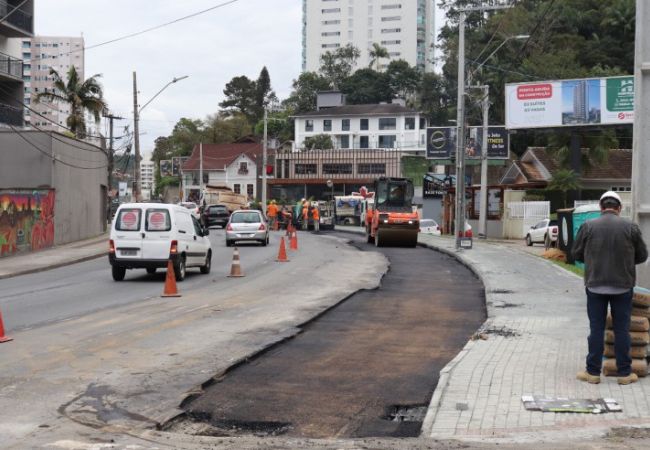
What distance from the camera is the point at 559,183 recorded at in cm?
4825

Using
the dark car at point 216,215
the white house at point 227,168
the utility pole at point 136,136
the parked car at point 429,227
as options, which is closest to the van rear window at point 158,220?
the utility pole at point 136,136

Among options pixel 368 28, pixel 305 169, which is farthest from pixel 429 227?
pixel 368 28

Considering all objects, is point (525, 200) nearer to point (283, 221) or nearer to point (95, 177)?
point (283, 221)

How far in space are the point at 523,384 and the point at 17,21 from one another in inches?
1683

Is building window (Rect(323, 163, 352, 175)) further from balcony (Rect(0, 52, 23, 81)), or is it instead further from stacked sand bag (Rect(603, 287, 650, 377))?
stacked sand bag (Rect(603, 287, 650, 377))

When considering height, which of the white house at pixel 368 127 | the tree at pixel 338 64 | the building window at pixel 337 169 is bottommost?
the building window at pixel 337 169

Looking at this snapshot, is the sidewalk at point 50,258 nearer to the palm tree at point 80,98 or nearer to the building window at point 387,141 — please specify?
the palm tree at point 80,98

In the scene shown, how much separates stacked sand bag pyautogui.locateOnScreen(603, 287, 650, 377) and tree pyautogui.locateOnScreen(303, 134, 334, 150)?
95.4 m

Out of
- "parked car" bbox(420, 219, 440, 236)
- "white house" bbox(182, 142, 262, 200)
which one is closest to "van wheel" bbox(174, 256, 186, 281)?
"parked car" bbox(420, 219, 440, 236)

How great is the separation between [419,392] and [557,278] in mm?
12955

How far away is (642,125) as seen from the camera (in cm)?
917

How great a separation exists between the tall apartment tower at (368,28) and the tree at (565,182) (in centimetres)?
11573

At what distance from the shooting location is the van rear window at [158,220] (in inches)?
797

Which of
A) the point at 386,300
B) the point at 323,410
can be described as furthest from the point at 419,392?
the point at 386,300
